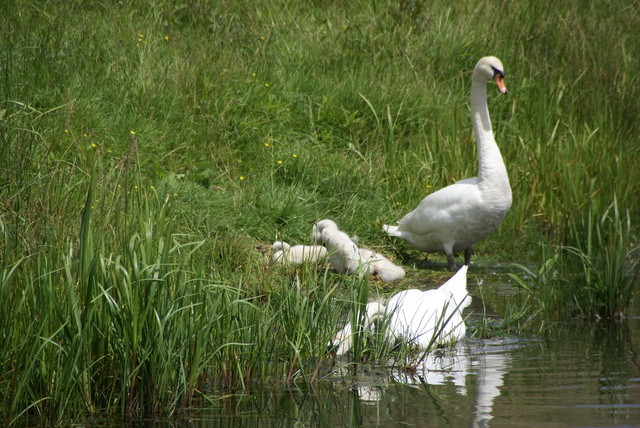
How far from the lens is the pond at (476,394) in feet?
10.8

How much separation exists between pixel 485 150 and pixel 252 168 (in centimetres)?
225

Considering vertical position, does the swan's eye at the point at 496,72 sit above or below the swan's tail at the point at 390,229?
above

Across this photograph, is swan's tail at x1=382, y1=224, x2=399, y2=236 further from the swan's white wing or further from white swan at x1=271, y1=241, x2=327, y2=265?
white swan at x1=271, y1=241, x2=327, y2=265

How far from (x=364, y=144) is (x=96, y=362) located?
5.34m

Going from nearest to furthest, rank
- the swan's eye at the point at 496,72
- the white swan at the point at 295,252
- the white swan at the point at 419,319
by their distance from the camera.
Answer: the white swan at the point at 419,319, the white swan at the point at 295,252, the swan's eye at the point at 496,72

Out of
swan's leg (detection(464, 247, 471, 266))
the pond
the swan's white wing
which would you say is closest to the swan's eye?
the swan's white wing

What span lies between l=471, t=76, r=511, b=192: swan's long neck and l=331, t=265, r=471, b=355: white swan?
158 cm

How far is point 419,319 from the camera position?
431 cm

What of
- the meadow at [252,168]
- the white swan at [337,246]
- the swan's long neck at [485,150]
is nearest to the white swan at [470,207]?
the swan's long neck at [485,150]

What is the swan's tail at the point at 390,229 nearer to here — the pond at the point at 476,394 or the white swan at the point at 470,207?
the white swan at the point at 470,207

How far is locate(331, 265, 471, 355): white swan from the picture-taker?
409 centimetres

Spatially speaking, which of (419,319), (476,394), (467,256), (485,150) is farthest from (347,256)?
(476,394)

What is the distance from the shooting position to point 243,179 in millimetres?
7344

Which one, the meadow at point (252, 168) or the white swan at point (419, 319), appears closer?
the meadow at point (252, 168)
